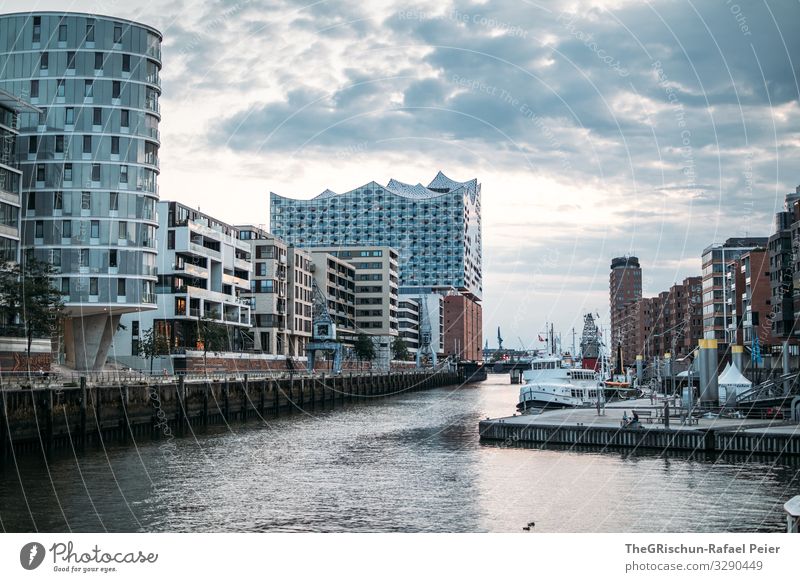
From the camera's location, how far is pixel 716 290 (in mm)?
150125

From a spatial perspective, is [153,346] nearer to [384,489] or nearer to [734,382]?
[734,382]

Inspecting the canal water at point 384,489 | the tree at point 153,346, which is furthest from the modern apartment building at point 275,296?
the canal water at point 384,489

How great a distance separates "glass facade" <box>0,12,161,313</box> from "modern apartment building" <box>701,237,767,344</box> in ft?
291

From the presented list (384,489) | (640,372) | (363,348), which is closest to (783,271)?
(640,372)

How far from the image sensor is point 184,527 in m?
30.3

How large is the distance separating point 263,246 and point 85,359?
60044 mm

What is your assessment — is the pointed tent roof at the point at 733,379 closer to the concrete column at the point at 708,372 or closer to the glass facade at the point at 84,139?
the concrete column at the point at 708,372

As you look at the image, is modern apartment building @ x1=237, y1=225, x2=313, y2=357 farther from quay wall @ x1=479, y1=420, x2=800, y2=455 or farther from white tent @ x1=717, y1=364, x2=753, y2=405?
quay wall @ x1=479, y1=420, x2=800, y2=455

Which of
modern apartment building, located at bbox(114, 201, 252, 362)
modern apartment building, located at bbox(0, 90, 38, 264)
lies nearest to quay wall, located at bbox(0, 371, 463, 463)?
modern apartment building, located at bbox(114, 201, 252, 362)

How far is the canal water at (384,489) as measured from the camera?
31016 mm

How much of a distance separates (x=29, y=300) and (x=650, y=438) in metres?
42.7
